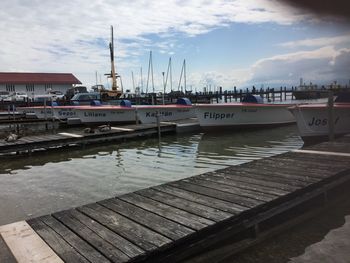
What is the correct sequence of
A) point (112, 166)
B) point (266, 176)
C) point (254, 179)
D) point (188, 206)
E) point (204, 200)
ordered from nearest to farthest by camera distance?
point (188, 206), point (204, 200), point (254, 179), point (266, 176), point (112, 166)

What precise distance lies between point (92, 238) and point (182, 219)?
109 cm

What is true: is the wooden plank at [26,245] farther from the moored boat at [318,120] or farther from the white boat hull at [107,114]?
the white boat hull at [107,114]

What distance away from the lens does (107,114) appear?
22.5 m

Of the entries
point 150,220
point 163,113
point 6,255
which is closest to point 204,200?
point 150,220

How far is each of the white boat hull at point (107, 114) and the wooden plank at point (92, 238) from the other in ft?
58.2

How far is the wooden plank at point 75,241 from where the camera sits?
11.0 feet

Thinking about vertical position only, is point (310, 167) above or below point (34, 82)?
below

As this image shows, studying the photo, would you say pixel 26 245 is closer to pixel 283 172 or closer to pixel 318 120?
pixel 283 172

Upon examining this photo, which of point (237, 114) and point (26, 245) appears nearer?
point (26, 245)

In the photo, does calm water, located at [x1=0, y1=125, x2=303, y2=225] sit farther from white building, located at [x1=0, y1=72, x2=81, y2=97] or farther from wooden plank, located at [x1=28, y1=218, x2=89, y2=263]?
white building, located at [x1=0, y1=72, x2=81, y2=97]

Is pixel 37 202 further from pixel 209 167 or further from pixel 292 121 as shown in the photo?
pixel 292 121

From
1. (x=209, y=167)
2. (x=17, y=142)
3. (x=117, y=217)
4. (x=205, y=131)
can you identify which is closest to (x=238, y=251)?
(x=117, y=217)

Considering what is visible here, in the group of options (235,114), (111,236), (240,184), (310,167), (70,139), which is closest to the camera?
(111,236)

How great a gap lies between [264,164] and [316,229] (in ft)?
7.72
